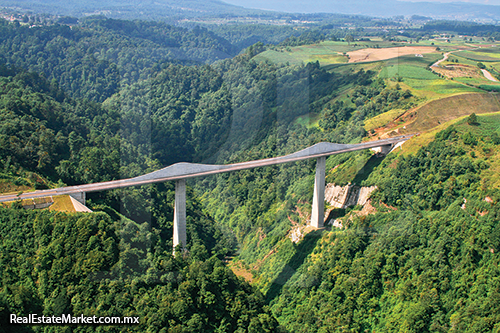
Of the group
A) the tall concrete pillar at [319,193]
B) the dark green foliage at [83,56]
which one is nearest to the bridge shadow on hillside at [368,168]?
the tall concrete pillar at [319,193]

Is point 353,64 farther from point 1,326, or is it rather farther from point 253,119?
point 1,326

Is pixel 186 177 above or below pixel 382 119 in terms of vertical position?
below

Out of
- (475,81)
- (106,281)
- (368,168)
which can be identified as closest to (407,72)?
(475,81)

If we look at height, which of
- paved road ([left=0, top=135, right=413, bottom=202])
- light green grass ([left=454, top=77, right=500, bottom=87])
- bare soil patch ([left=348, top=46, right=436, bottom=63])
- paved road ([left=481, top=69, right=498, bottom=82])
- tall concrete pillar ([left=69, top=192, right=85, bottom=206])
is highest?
bare soil patch ([left=348, top=46, right=436, bottom=63])

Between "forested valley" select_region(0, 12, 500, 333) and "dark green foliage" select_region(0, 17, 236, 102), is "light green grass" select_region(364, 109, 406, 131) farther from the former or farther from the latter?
"dark green foliage" select_region(0, 17, 236, 102)

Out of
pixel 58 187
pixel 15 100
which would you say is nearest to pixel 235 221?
pixel 58 187

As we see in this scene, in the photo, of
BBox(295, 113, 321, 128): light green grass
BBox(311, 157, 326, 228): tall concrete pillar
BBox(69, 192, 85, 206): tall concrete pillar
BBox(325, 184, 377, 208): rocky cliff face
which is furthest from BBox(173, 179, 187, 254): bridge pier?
BBox(295, 113, 321, 128): light green grass

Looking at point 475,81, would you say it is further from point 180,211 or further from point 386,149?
point 180,211
